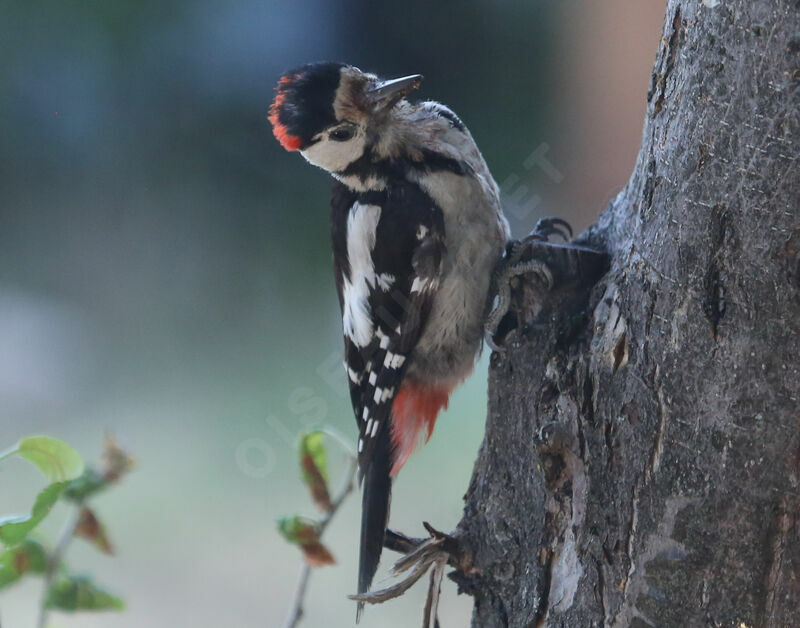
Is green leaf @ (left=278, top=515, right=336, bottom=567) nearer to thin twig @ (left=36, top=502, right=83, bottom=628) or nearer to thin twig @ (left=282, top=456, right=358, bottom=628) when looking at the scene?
thin twig @ (left=282, top=456, right=358, bottom=628)

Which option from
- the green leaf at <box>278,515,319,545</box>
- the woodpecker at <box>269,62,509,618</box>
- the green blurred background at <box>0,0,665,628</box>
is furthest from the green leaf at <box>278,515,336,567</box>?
the green blurred background at <box>0,0,665,628</box>

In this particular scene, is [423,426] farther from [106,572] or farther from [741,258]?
[106,572]

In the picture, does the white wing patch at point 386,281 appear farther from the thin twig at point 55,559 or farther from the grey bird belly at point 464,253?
the thin twig at point 55,559

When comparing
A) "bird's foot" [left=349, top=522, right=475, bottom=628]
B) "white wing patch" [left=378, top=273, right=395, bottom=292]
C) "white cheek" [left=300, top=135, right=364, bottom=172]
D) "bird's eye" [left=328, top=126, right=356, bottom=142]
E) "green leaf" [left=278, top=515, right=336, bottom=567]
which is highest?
"bird's eye" [left=328, top=126, right=356, bottom=142]

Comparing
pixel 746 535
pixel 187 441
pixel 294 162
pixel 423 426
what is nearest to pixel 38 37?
pixel 294 162

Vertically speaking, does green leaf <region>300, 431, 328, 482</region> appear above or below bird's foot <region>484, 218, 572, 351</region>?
below

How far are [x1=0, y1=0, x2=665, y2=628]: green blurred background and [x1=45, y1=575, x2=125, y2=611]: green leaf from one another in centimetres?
37

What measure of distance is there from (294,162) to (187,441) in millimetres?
656

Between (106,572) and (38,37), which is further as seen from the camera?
(106,572)

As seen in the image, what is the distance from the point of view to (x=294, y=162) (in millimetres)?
1599

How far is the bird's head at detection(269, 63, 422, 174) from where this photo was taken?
117 centimetres

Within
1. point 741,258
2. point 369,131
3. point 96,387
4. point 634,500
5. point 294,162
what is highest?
point 294,162

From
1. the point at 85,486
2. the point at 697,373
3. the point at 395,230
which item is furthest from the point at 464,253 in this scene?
the point at 85,486

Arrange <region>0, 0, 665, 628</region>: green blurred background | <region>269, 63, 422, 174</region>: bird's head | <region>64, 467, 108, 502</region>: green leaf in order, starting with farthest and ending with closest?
<region>0, 0, 665, 628</region>: green blurred background, <region>269, 63, 422, 174</region>: bird's head, <region>64, 467, 108, 502</region>: green leaf
